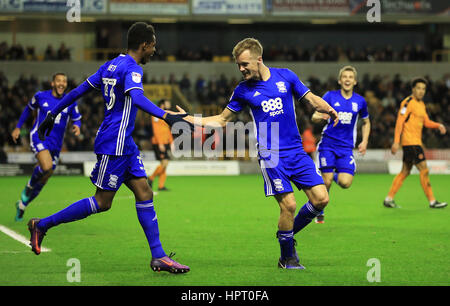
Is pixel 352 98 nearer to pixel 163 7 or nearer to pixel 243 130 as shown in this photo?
pixel 243 130

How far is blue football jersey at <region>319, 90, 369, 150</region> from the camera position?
36.1 ft

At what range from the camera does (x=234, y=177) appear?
76.9 feet

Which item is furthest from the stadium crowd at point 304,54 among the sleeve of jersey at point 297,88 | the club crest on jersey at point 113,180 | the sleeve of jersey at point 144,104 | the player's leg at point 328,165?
the sleeve of jersey at point 144,104

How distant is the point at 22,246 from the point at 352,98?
566 cm

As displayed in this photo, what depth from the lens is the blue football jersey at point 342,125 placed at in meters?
11.0

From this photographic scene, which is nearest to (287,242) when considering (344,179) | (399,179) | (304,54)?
(344,179)

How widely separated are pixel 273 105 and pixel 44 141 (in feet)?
19.0

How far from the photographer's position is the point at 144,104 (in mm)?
6402

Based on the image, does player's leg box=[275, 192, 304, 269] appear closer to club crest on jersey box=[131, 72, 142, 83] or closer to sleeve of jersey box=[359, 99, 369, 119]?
club crest on jersey box=[131, 72, 142, 83]

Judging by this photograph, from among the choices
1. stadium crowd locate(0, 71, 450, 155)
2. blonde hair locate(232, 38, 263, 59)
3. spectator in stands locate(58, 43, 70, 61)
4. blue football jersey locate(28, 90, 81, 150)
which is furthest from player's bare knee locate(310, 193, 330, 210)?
spectator in stands locate(58, 43, 70, 61)

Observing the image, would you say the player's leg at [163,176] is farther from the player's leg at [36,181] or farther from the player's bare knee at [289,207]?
the player's bare knee at [289,207]

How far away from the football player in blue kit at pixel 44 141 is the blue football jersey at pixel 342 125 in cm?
405

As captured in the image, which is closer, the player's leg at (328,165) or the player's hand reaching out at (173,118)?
the player's hand reaching out at (173,118)

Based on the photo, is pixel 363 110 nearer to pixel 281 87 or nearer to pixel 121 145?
pixel 281 87
